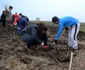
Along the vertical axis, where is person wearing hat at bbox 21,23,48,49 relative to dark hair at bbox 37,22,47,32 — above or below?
below

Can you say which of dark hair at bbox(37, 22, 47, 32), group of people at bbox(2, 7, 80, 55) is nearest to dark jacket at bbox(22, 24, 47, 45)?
group of people at bbox(2, 7, 80, 55)

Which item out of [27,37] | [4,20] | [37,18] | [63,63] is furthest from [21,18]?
[37,18]

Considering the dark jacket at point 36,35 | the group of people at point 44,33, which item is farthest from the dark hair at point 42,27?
the dark jacket at point 36,35

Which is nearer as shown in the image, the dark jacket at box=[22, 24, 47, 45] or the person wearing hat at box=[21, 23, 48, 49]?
the person wearing hat at box=[21, 23, 48, 49]

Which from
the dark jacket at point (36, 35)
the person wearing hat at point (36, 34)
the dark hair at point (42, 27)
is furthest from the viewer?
the dark jacket at point (36, 35)

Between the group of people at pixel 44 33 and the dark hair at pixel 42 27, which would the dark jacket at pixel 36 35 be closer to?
the group of people at pixel 44 33

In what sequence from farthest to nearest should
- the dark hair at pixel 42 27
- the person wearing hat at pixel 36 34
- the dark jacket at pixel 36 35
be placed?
the dark jacket at pixel 36 35
the person wearing hat at pixel 36 34
the dark hair at pixel 42 27

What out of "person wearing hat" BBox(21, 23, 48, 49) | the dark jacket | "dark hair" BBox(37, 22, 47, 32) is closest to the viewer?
"dark hair" BBox(37, 22, 47, 32)

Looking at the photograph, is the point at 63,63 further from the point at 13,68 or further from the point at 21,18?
the point at 21,18

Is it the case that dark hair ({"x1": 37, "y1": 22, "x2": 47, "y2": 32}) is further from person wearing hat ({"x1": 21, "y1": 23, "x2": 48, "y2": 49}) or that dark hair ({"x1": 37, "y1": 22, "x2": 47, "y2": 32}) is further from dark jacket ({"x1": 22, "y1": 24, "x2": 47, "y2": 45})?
dark jacket ({"x1": 22, "y1": 24, "x2": 47, "y2": 45})

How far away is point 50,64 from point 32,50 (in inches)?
92.9

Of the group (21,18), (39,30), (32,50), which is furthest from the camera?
(21,18)

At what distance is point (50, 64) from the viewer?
8492mm

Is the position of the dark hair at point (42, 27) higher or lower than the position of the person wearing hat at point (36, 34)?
higher
